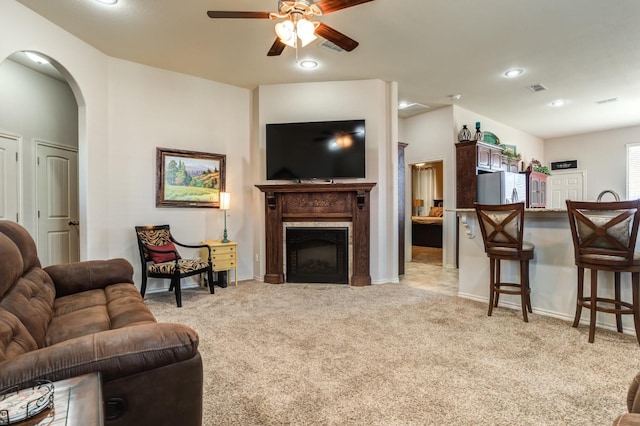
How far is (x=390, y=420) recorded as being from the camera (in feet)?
5.34

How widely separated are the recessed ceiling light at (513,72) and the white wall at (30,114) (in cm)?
623

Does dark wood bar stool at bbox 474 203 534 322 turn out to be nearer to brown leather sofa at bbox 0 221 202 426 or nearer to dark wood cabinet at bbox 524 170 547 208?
brown leather sofa at bbox 0 221 202 426

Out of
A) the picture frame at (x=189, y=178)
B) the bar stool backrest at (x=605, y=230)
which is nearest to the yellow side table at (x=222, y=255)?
the picture frame at (x=189, y=178)

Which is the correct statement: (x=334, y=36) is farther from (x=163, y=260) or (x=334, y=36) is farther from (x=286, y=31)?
(x=163, y=260)

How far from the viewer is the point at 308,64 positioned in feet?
13.9

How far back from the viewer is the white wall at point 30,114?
3.86 metres

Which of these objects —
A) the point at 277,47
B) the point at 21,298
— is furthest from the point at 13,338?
the point at 277,47

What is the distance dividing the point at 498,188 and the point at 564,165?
4.46 m

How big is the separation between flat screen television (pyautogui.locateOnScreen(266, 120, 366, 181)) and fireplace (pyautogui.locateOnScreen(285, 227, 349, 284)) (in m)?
0.82

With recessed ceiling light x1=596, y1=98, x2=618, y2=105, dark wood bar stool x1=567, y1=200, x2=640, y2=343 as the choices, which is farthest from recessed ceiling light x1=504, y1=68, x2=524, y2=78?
dark wood bar stool x1=567, y1=200, x2=640, y2=343

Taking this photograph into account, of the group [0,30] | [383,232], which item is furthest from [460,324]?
[0,30]

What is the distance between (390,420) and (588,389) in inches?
50.1

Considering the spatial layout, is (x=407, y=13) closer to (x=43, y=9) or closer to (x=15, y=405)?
(x=43, y=9)

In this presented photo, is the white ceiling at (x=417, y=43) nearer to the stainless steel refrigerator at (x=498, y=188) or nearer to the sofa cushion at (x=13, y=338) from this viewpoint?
the stainless steel refrigerator at (x=498, y=188)
